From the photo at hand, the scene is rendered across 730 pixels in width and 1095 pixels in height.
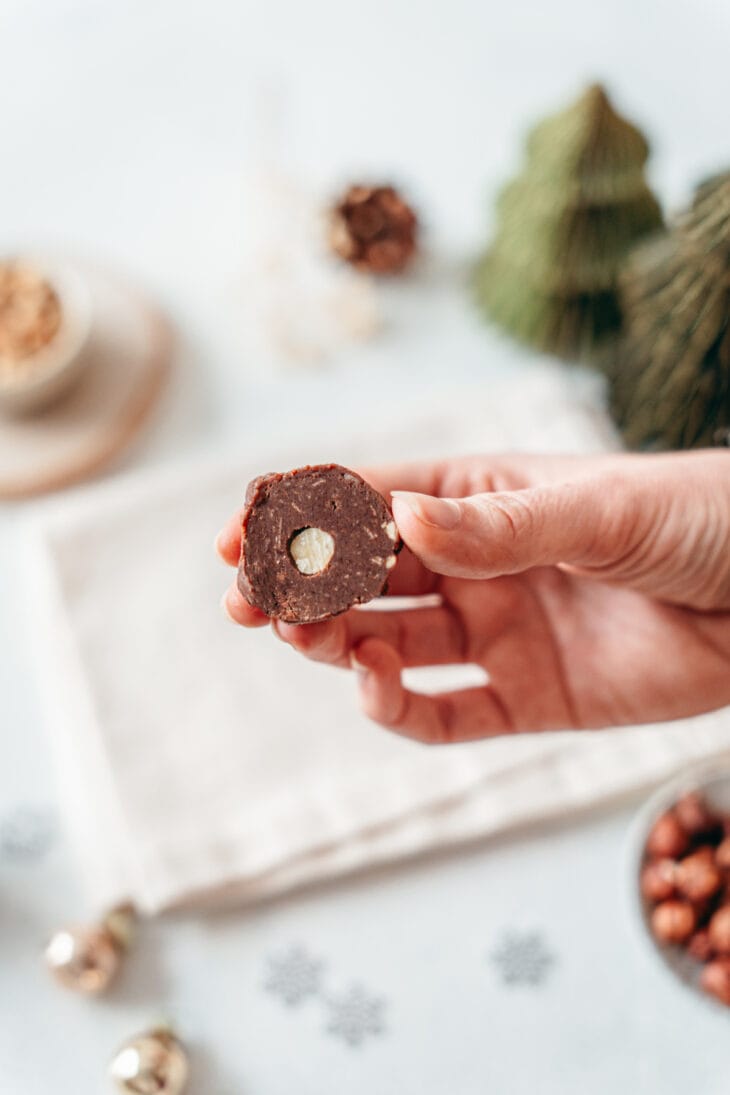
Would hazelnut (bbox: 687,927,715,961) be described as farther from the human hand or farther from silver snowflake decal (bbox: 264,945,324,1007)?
silver snowflake decal (bbox: 264,945,324,1007)

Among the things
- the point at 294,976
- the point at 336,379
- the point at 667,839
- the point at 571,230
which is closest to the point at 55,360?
the point at 336,379

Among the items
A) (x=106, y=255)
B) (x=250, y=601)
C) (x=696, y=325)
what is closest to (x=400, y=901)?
(x=250, y=601)

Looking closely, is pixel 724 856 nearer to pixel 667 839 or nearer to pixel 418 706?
pixel 667 839

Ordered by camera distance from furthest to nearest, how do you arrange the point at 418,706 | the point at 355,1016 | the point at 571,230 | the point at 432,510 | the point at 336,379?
1. the point at 336,379
2. the point at 571,230
3. the point at 355,1016
4. the point at 418,706
5. the point at 432,510

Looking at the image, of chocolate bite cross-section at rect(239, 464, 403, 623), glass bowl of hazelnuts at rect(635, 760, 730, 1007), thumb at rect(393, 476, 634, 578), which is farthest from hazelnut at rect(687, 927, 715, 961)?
chocolate bite cross-section at rect(239, 464, 403, 623)

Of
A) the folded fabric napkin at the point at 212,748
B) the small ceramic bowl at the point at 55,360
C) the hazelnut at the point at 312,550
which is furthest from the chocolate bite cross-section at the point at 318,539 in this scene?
the small ceramic bowl at the point at 55,360

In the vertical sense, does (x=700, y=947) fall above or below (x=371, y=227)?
below
